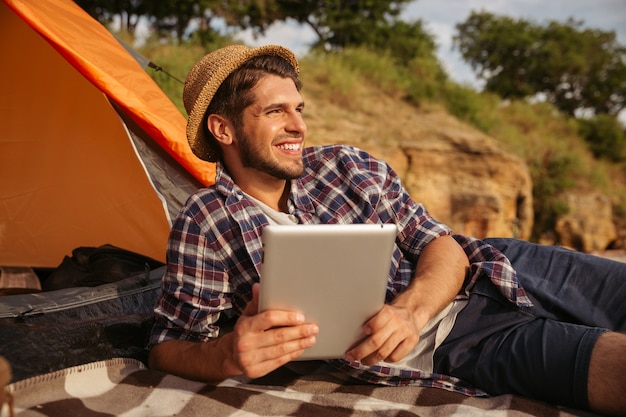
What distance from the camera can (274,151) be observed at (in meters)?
1.67

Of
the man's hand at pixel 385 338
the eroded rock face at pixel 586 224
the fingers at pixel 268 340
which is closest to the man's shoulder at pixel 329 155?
the man's hand at pixel 385 338

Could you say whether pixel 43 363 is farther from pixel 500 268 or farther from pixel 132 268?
pixel 500 268

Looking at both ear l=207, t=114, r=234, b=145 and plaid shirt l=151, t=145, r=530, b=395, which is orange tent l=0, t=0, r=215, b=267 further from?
plaid shirt l=151, t=145, r=530, b=395

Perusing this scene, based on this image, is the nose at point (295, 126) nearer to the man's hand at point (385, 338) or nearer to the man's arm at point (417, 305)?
the man's arm at point (417, 305)

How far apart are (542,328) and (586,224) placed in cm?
887

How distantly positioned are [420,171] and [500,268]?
6231 millimetres

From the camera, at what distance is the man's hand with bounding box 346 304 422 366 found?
125cm

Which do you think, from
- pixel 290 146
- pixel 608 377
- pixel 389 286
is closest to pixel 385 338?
pixel 389 286

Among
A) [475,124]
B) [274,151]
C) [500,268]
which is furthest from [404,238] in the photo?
[475,124]

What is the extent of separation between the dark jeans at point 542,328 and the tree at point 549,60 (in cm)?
1610

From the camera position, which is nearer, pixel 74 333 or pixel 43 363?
pixel 43 363

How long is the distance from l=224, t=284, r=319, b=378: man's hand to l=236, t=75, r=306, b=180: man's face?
Answer: 0.54m

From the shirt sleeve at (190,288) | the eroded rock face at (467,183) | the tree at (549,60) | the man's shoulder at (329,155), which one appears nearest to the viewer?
the shirt sleeve at (190,288)

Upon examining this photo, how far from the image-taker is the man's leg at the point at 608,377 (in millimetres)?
1313
